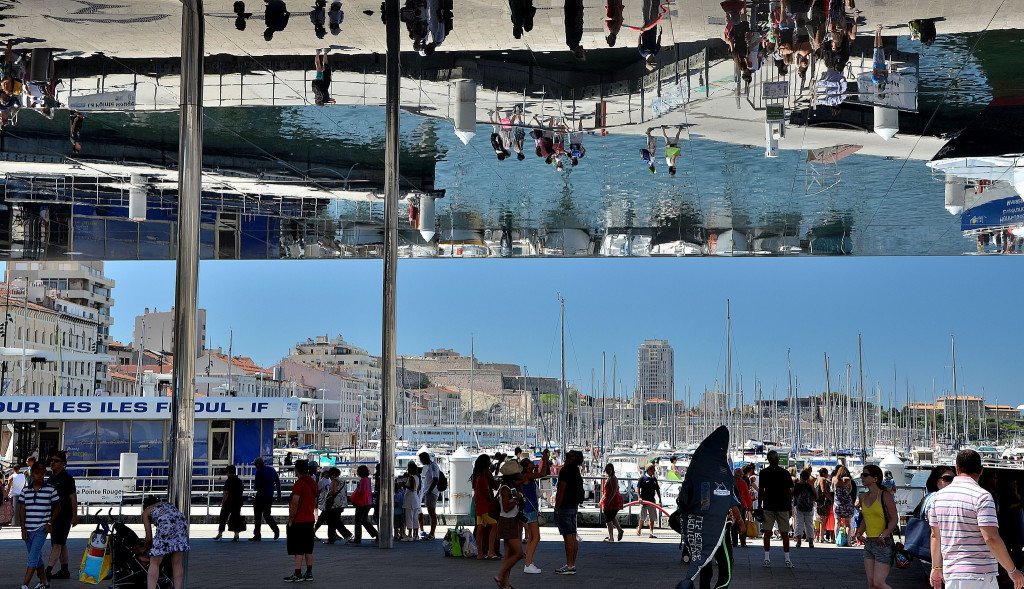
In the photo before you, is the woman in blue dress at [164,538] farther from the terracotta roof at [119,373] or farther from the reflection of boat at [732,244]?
the terracotta roof at [119,373]

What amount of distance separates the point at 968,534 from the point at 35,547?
26.6 feet

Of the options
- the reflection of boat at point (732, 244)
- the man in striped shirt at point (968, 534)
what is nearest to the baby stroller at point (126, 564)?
the man in striped shirt at point (968, 534)

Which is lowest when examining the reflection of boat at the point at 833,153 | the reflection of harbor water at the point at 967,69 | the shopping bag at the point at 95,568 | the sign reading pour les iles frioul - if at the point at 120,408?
the shopping bag at the point at 95,568

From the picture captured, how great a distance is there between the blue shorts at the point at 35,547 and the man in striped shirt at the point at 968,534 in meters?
7.91

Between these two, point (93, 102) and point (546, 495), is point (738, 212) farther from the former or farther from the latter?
point (93, 102)

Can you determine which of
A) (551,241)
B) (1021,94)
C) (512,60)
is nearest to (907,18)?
(1021,94)

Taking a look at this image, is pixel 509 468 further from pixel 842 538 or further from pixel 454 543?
pixel 842 538

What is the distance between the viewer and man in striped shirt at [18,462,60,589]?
36.8ft

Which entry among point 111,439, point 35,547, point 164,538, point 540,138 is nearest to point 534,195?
point 540,138

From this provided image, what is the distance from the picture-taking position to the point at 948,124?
61.1 ft

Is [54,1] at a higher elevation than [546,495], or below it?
higher

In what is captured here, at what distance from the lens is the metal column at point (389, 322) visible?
16203mm

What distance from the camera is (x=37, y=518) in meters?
11.4

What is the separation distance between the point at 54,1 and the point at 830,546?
1375 cm
